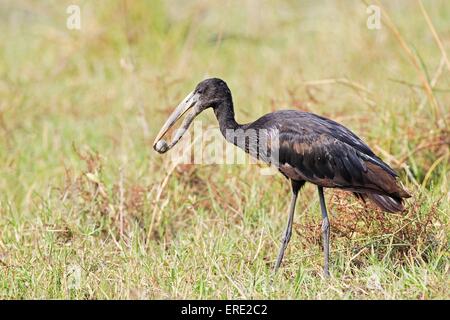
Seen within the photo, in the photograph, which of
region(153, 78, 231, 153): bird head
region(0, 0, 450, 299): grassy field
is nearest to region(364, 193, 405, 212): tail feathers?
region(0, 0, 450, 299): grassy field

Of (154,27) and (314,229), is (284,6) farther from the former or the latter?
(314,229)

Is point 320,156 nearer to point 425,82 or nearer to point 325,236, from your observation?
point 325,236

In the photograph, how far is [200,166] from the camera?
273 inches

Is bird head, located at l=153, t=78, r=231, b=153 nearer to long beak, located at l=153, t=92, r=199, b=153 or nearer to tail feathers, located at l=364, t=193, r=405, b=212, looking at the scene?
long beak, located at l=153, t=92, r=199, b=153

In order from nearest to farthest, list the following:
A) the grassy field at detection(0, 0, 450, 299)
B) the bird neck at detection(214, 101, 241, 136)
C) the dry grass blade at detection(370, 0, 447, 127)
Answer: the grassy field at detection(0, 0, 450, 299)
the bird neck at detection(214, 101, 241, 136)
the dry grass blade at detection(370, 0, 447, 127)

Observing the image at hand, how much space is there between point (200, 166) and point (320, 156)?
1708mm

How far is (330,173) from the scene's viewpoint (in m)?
5.39

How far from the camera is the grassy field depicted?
5.31 metres

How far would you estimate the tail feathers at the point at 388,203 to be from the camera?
205 inches

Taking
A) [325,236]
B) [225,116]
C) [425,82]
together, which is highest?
[425,82]

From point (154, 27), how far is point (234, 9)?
1.94 metres

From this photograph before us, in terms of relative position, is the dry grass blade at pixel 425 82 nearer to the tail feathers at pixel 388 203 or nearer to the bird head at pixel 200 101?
the bird head at pixel 200 101

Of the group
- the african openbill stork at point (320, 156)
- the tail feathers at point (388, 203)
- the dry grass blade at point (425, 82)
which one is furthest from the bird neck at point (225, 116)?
the dry grass blade at point (425, 82)

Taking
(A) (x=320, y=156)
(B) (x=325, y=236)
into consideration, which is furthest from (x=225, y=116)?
(B) (x=325, y=236)
